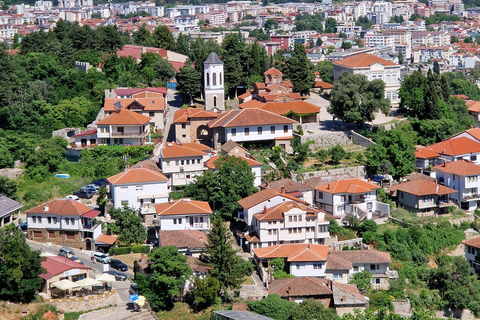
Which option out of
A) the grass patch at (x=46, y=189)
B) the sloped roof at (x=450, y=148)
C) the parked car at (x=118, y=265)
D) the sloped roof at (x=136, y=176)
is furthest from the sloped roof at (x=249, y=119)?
the parked car at (x=118, y=265)

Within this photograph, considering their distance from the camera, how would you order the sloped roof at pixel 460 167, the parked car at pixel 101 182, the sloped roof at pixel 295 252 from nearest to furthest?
the sloped roof at pixel 295 252 < the parked car at pixel 101 182 < the sloped roof at pixel 460 167

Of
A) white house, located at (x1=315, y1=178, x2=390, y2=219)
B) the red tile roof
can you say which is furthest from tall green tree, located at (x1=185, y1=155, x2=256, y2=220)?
the red tile roof

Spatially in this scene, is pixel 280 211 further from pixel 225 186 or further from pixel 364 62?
pixel 364 62

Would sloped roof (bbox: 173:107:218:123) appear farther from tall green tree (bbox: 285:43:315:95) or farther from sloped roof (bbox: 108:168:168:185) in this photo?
tall green tree (bbox: 285:43:315:95)

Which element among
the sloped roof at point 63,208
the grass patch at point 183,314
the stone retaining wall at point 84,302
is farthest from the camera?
the sloped roof at point 63,208

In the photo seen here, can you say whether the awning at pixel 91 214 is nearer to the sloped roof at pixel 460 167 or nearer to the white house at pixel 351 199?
the white house at pixel 351 199

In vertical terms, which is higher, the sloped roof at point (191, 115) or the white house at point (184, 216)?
the sloped roof at point (191, 115)
